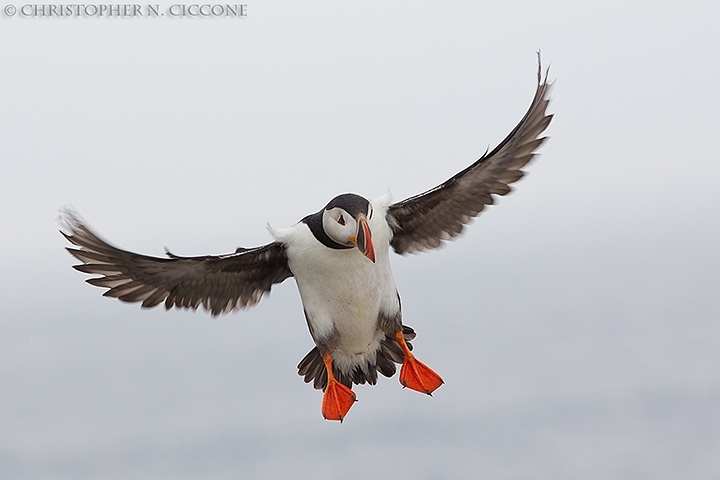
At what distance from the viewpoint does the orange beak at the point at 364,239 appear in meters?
6.58

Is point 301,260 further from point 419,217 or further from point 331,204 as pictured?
point 419,217

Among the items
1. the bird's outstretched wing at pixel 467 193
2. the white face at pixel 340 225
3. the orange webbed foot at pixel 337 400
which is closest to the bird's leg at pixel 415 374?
the orange webbed foot at pixel 337 400

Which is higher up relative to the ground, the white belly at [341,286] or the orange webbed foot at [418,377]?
the white belly at [341,286]

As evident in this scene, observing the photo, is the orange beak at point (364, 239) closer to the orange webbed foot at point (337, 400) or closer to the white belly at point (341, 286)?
the white belly at point (341, 286)

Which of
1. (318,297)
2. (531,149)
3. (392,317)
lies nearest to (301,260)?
(318,297)

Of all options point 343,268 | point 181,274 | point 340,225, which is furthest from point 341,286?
point 181,274

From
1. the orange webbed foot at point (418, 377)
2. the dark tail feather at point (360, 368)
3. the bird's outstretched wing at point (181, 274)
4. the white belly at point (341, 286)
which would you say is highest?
the bird's outstretched wing at point (181, 274)

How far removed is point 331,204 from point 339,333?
1377 mm

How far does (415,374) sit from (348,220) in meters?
1.90

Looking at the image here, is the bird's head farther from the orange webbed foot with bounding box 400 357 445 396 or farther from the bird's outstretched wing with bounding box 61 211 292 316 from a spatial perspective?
the orange webbed foot with bounding box 400 357 445 396

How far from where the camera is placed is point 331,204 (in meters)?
6.90

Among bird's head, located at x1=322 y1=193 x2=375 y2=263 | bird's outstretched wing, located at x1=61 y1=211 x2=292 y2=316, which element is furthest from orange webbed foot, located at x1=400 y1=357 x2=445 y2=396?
bird's head, located at x1=322 y1=193 x2=375 y2=263

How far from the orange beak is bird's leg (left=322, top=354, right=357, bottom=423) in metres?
1.64

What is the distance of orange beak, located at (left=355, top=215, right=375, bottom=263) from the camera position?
6.58 metres
